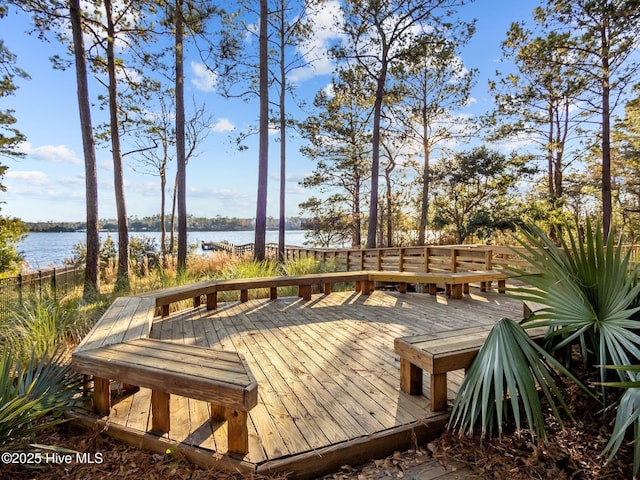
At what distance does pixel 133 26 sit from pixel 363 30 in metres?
6.99

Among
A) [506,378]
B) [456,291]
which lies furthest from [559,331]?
[456,291]

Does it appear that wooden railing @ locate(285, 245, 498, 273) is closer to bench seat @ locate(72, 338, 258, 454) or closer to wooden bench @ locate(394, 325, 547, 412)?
wooden bench @ locate(394, 325, 547, 412)

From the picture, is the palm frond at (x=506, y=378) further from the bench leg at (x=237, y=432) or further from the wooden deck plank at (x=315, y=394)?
the bench leg at (x=237, y=432)

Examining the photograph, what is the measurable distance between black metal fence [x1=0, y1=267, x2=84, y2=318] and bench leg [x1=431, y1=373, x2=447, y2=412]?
173 inches

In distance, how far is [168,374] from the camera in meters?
1.71

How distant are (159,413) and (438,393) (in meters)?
1.74

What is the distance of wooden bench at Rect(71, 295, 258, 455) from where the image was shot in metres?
1.59

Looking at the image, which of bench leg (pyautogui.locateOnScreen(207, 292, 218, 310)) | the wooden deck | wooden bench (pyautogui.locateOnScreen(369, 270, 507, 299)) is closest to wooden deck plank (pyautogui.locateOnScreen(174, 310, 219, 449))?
the wooden deck

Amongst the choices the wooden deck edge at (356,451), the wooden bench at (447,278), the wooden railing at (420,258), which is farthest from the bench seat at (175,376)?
the wooden railing at (420,258)

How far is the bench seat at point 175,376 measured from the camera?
1585 millimetres

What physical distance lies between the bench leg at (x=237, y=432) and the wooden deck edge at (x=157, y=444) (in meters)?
0.05

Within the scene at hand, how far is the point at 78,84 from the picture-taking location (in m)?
6.66

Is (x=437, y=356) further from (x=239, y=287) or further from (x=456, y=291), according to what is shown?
(x=456, y=291)

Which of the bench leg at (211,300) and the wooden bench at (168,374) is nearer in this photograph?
the wooden bench at (168,374)
